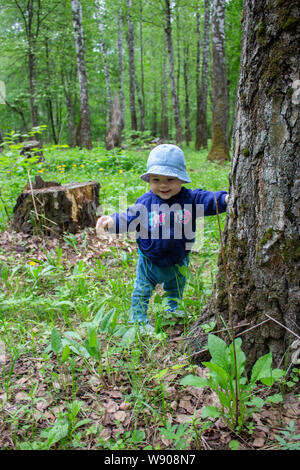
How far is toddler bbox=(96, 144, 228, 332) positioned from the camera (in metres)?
2.09

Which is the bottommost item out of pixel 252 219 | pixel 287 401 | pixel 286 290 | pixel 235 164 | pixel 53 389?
pixel 53 389

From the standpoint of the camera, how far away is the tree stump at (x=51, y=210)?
13.0ft

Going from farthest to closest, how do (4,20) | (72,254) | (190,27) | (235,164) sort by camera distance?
(190,27)
(4,20)
(72,254)
(235,164)

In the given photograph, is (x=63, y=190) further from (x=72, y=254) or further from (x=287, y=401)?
(x=287, y=401)

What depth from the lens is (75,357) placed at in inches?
75.6

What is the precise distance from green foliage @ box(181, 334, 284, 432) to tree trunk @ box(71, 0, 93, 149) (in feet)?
38.7

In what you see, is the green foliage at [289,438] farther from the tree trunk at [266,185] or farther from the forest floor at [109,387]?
the tree trunk at [266,185]

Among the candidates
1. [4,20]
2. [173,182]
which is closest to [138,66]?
[4,20]

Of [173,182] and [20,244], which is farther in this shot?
[20,244]

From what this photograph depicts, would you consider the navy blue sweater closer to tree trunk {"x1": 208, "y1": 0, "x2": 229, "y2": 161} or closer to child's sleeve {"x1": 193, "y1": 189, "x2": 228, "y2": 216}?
child's sleeve {"x1": 193, "y1": 189, "x2": 228, "y2": 216}

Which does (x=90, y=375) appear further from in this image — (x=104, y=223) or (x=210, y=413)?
(x=104, y=223)

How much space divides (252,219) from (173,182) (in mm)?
762

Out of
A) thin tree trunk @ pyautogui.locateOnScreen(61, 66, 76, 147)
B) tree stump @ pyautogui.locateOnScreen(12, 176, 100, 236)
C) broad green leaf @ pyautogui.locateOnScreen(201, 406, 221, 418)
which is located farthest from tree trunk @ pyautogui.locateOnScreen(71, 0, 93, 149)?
broad green leaf @ pyautogui.locateOnScreen(201, 406, 221, 418)

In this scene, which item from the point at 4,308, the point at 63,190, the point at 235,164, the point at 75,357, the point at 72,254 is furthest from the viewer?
the point at 63,190
